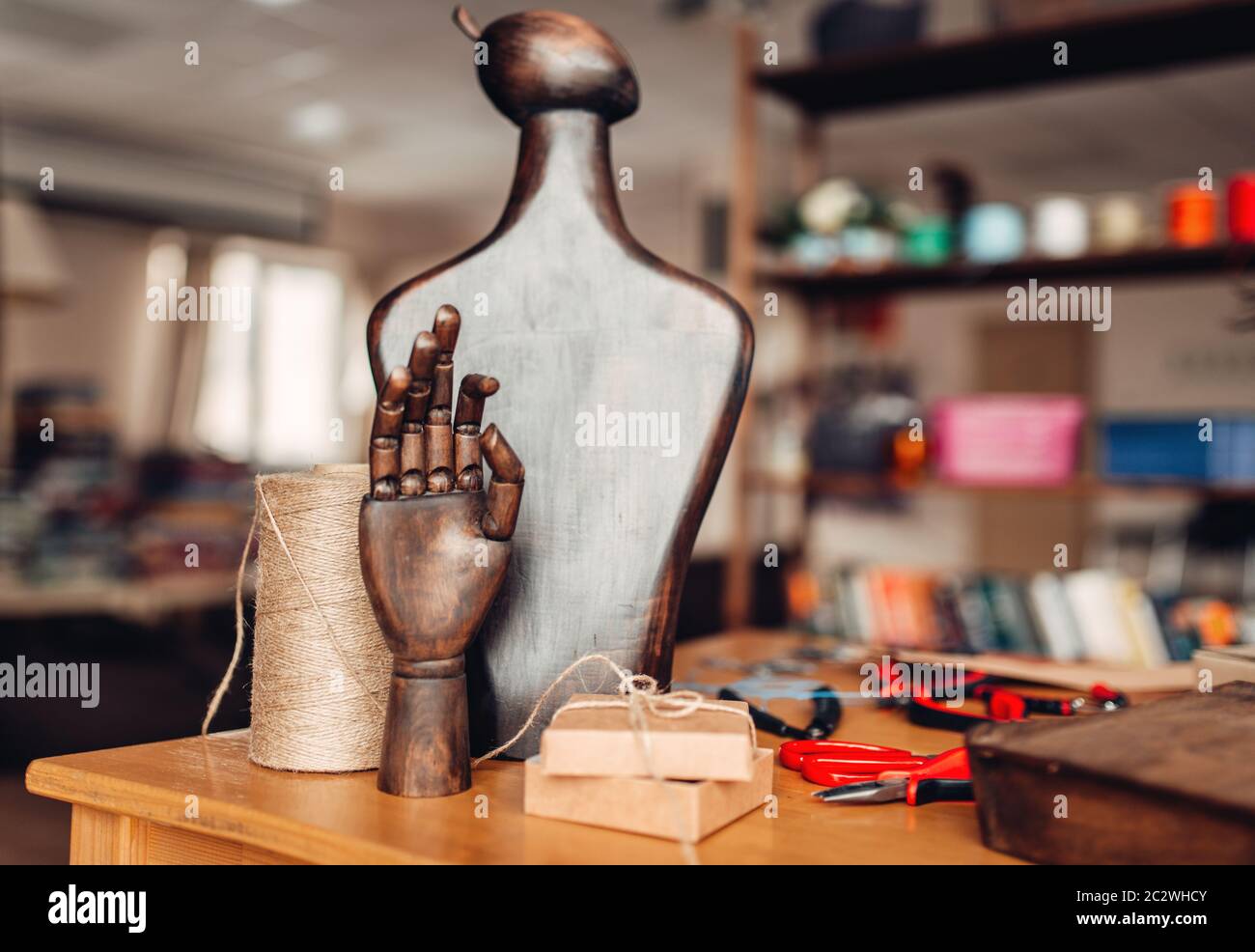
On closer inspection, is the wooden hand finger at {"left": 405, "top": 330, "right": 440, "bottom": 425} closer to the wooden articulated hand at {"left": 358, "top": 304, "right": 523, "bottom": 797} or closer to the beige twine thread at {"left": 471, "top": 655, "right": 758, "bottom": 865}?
the wooden articulated hand at {"left": 358, "top": 304, "right": 523, "bottom": 797}

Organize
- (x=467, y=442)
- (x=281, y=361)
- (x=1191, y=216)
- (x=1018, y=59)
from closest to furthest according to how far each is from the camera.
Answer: (x=467, y=442)
(x=1191, y=216)
(x=1018, y=59)
(x=281, y=361)

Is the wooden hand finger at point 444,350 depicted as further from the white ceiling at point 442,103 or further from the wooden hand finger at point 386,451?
the white ceiling at point 442,103

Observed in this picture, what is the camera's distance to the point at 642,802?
25.1 inches

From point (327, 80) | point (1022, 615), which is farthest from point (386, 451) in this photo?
point (327, 80)

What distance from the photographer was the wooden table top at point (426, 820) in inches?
23.9

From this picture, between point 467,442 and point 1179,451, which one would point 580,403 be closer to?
point 467,442

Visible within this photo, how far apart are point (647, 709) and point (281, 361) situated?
8084mm

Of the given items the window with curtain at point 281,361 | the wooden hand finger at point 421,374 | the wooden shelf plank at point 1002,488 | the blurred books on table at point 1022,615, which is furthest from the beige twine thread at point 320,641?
the window with curtain at point 281,361

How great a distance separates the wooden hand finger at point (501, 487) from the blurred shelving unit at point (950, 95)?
1.48 meters

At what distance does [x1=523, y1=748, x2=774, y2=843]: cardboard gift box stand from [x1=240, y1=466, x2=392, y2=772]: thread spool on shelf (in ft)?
0.52

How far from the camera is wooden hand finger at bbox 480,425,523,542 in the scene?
696 mm

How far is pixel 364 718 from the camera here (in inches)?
30.8
